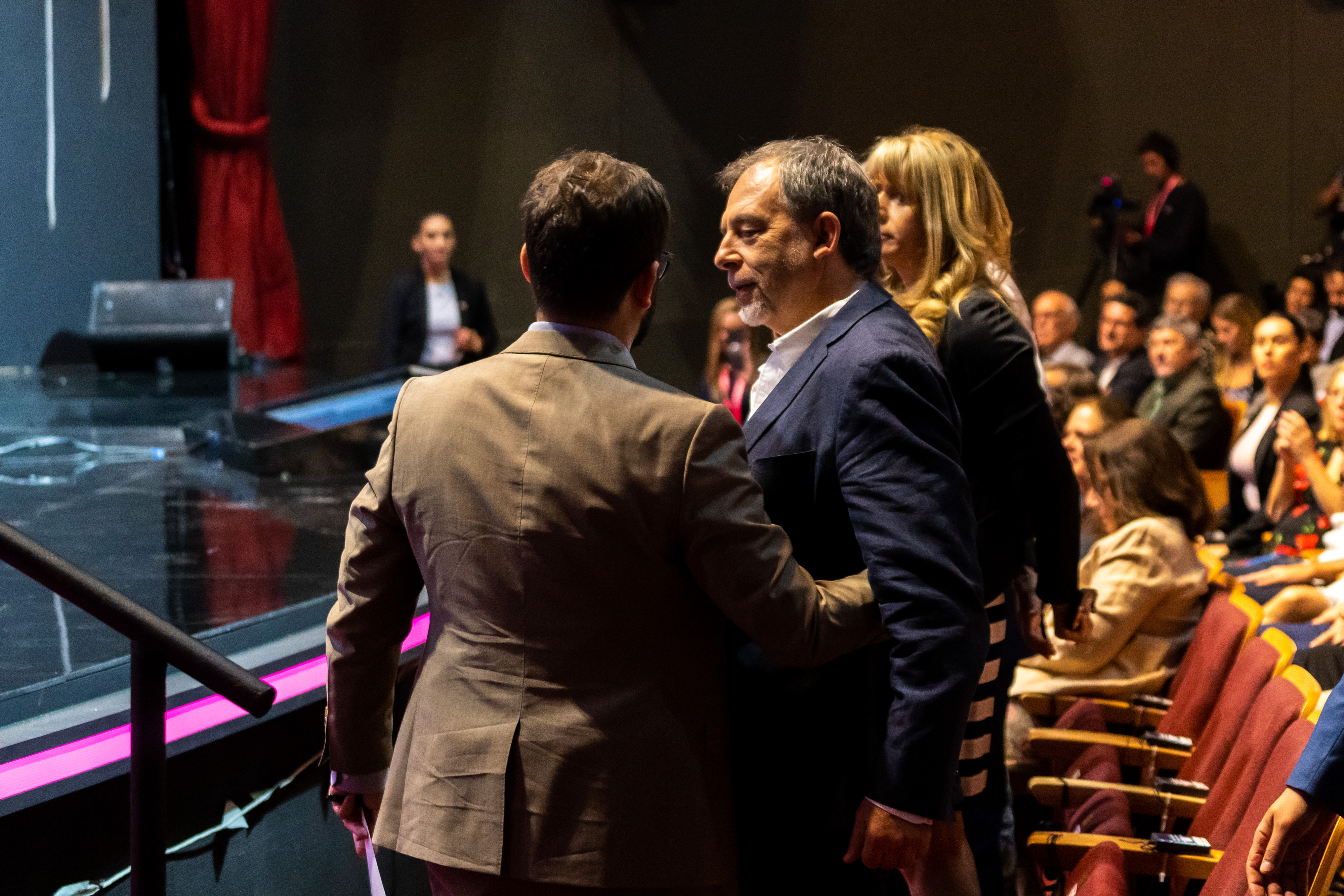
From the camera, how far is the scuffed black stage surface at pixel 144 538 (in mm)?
2172

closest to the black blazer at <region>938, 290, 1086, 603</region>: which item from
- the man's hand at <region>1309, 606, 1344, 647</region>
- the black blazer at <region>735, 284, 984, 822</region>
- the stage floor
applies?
the black blazer at <region>735, 284, 984, 822</region>

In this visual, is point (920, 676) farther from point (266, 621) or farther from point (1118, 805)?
point (266, 621)

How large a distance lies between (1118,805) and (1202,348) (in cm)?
325

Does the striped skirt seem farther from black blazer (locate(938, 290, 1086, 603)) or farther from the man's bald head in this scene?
the man's bald head

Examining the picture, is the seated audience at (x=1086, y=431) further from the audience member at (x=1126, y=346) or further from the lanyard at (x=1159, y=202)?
the lanyard at (x=1159, y=202)

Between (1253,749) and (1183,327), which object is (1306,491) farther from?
(1253,749)

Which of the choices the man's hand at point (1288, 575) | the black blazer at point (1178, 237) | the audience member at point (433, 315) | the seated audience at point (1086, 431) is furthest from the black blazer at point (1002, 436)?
the black blazer at point (1178, 237)

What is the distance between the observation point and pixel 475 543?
122cm

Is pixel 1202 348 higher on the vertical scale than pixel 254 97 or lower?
lower

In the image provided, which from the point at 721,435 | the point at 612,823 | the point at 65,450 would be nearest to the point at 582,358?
the point at 721,435

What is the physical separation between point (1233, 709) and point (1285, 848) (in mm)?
925

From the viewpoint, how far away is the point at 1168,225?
7.12 m

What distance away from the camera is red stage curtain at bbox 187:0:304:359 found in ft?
25.3

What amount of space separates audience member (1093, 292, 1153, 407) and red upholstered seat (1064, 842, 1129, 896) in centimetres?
359
